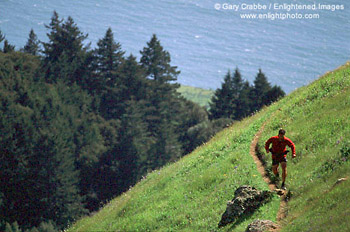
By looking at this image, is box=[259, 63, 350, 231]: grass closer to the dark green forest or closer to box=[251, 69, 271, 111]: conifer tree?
the dark green forest

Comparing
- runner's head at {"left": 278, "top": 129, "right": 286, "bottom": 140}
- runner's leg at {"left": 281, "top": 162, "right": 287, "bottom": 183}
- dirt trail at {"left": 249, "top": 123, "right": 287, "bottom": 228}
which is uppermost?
runner's head at {"left": 278, "top": 129, "right": 286, "bottom": 140}

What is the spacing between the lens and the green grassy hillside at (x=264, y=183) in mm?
18188

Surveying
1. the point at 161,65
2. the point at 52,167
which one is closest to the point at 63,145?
the point at 52,167

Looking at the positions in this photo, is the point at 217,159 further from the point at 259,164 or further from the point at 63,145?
the point at 63,145

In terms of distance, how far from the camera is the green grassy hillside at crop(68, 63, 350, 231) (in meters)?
18.2

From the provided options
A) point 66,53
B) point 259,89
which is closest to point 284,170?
point 259,89

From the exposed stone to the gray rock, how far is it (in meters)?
2.15

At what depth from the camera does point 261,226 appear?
17.7 m

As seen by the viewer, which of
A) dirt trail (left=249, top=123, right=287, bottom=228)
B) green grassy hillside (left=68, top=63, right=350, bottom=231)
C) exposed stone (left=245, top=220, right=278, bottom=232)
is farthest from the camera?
dirt trail (left=249, top=123, right=287, bottom=228)

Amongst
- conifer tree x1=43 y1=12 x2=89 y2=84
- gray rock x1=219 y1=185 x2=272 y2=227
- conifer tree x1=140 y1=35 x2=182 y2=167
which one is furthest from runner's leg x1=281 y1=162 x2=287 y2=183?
conifer tree x1=43 y1=12 x2=89 y2=84

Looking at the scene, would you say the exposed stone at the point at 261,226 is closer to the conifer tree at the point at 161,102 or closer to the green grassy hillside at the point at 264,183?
the green grassy hillside at the point at 264,183

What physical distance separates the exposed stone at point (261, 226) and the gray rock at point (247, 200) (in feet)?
7.05

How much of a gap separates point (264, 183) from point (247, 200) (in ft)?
7.36

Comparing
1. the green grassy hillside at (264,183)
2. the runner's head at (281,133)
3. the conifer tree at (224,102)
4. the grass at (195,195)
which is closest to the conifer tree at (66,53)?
the conifer tree at (224,102)
